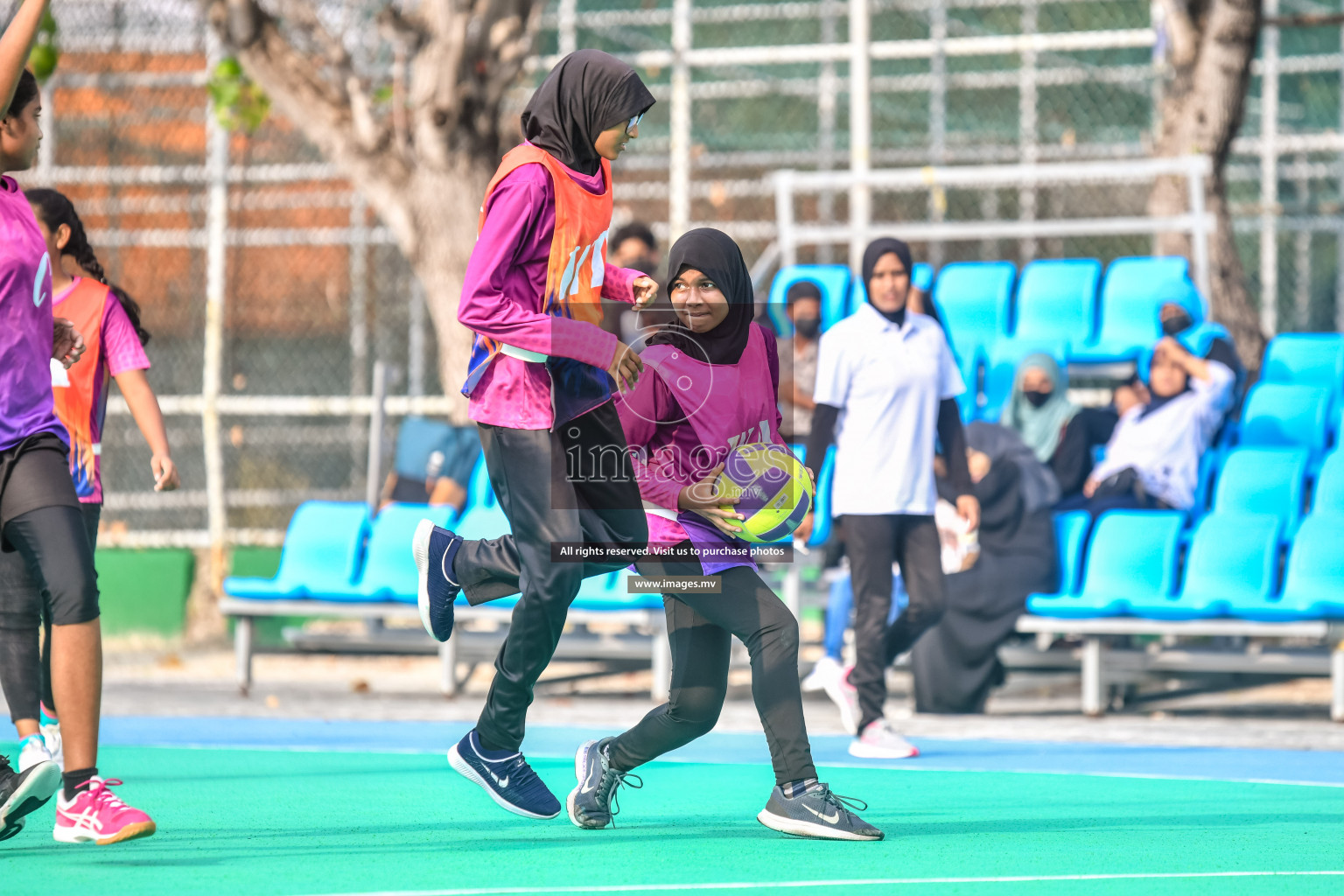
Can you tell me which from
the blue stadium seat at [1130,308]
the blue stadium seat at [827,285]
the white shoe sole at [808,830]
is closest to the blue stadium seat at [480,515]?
the blue stadium seat at [827,285]

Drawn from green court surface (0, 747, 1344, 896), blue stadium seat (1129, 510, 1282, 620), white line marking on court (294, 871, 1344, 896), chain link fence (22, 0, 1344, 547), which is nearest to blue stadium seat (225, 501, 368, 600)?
chain link fence (22, 0, 1344, 547)

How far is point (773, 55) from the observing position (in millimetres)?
12344

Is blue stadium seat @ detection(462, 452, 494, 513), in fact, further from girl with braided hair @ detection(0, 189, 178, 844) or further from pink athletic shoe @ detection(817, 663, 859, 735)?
girl with braided hair @ detection(0, 189, 178, 844)

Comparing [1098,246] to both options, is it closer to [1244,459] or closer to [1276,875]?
[1244,459]

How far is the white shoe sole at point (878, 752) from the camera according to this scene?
7465mm

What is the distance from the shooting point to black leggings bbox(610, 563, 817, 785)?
5109 millimetres

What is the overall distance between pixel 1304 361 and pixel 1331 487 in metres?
2.03

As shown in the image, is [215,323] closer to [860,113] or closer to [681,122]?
[681,122]

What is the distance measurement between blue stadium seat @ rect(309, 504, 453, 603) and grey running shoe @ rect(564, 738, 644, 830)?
475 centimetres

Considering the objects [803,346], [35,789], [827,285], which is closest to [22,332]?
[35,789]

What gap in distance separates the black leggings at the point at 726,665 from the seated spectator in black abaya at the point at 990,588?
401 centimetres

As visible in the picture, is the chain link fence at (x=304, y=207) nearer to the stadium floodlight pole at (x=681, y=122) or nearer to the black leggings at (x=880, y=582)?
the stadium floodlight pole at (x=681, y=122)

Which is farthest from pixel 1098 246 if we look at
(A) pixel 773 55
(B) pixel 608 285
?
(B) pixel 608 285

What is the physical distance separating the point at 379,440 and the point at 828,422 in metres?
4.87
